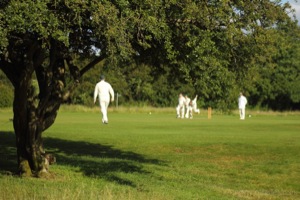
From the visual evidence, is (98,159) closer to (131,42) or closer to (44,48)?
(131,42)

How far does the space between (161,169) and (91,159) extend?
2.68 meters

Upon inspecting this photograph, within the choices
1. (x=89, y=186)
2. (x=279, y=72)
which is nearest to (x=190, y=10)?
(x=89, y=186)

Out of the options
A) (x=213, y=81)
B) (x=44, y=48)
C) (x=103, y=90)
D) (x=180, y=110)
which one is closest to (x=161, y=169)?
(x=213, y=81)

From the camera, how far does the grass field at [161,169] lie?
11516mm

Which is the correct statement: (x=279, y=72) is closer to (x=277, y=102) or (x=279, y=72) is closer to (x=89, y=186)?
(x=277, y=102)

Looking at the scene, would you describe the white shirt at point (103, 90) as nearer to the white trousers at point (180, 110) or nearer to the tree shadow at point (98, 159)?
the tree shadow at point (98, 159)

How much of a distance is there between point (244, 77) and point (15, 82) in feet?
18.1

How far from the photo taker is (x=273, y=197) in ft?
39.9

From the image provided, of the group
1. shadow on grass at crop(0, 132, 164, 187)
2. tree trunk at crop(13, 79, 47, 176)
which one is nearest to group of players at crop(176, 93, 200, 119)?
shadow on grass at crop(0, 132, 164, 187)

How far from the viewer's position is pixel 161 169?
15.5m

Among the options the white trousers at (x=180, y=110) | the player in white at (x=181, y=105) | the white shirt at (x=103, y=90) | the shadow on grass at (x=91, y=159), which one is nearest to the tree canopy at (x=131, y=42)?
the shadow on grass at (x=91, y=159)

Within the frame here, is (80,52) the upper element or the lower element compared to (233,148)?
upper

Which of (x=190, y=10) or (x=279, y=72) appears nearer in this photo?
(x=190, y=10)

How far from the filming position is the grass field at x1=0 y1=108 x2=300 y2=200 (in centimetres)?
1152
